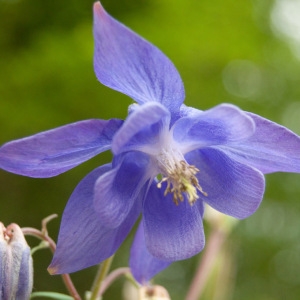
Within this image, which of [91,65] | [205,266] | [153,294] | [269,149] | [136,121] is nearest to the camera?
[136,121]

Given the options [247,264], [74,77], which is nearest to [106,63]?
[74,77]

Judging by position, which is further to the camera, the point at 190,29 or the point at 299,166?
the point at 190,29

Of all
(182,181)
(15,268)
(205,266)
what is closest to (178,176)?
(182,181)

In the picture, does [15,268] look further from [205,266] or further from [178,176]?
[205,266]

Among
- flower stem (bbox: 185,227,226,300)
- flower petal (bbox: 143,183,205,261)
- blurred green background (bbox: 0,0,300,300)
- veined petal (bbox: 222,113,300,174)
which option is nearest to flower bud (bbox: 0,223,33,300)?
flower petal (bbox: 143,183,205,261)

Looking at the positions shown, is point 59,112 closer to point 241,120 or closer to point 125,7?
point 125,7

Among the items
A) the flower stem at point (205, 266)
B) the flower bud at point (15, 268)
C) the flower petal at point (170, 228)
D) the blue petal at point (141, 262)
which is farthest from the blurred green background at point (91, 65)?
the flower bud at point (15, 268)

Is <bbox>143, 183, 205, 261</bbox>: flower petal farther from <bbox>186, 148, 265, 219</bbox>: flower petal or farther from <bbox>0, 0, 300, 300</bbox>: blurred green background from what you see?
<bbox>0, 0, 300, 300</bbox>: blurred green background
